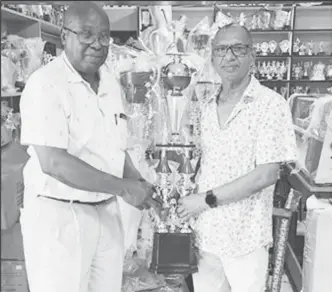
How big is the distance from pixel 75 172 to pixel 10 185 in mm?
419

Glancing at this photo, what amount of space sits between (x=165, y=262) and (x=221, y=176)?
0.38 metres

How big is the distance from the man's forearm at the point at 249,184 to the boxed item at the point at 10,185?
2.55 feet

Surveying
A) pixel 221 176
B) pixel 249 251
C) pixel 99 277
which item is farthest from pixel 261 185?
pixel 99 277

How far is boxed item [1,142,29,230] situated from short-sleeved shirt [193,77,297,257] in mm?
814

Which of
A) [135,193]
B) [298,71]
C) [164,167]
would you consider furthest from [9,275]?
[298,71]

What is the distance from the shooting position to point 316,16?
1670mm

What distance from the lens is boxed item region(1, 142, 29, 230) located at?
0.59m

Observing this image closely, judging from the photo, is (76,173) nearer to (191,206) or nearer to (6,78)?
(6,78)

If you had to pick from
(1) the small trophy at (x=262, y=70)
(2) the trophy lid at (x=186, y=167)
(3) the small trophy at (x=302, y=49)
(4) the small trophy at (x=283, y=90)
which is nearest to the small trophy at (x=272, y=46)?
(1) the small trophy at (x=262, y=70)

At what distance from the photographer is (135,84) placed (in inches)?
64.9

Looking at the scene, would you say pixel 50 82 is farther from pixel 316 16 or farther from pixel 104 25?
pixel 316 16

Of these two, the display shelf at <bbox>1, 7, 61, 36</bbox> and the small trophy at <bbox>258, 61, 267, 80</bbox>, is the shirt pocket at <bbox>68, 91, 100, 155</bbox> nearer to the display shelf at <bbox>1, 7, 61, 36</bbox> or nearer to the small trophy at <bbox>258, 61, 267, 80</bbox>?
the display shelf at <bbox>1, 7, 61, 36</bbox>

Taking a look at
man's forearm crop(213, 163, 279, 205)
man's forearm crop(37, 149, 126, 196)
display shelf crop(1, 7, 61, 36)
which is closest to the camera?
man's forearm crop(37, 149, 126, 196)

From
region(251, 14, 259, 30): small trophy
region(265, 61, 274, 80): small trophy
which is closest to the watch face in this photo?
region(251, 14, 259, 30): small trophy
